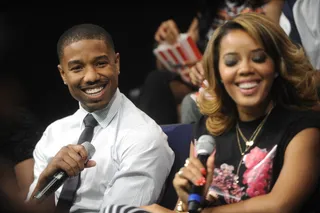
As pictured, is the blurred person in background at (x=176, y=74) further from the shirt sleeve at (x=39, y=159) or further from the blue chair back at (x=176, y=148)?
the shirt sleeve at (x=39, y=159)

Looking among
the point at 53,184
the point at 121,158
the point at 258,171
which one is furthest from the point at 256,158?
the point at 53,184

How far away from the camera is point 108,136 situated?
1394 millimetres


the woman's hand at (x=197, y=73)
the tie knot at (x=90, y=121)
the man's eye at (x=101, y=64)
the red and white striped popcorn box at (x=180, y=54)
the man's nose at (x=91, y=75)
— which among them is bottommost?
the tie knot at (x=90, y=121)

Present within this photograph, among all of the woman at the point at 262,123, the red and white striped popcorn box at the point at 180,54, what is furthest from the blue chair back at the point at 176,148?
the red and white striped popcorn box at the point at 180,54

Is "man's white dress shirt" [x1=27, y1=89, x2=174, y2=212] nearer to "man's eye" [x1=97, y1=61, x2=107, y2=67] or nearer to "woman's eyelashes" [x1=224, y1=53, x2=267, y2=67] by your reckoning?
"man's eye" [x1=97, y1=61, x2=107, y2=67]

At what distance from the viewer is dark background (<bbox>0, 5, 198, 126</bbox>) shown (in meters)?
1.67

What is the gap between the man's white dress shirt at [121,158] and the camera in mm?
1308

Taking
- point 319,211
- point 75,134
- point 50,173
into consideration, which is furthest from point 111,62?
point 319,211

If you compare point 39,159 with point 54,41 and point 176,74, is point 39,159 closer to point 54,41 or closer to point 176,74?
point 54,41

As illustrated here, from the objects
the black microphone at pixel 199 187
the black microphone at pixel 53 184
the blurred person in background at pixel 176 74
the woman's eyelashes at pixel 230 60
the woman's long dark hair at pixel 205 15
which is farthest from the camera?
the woman's long dark hair at pixel 205 15

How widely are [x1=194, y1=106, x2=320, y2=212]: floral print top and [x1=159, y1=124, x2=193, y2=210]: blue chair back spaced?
0.45 ft

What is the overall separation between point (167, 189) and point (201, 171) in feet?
1.35

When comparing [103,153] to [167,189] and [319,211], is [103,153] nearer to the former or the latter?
[167,189]

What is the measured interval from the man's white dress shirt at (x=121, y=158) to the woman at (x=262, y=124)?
103mm
